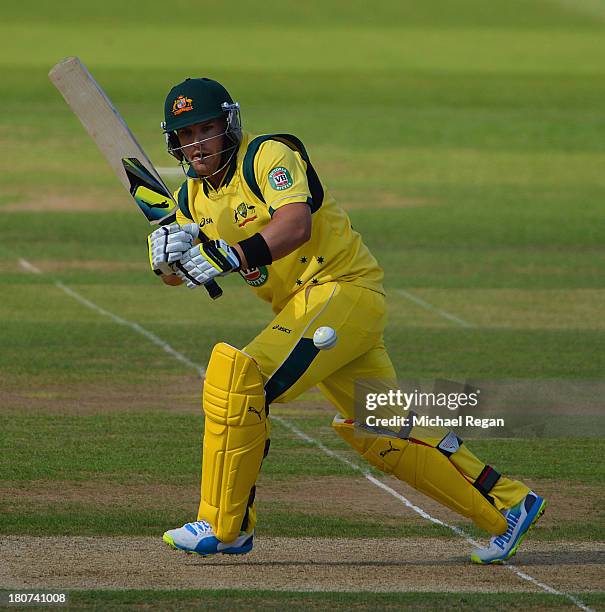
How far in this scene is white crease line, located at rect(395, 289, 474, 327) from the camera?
14086 mm

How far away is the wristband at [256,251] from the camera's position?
629 centimetres

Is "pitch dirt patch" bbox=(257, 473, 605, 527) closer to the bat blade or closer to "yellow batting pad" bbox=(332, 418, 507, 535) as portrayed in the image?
"yellow batting pad" bbox=(332, 418, 507, 535)

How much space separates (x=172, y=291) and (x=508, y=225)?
677cm

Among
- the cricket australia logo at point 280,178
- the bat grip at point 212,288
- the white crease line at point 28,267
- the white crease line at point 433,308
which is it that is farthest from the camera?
the white crease line at point 28,267

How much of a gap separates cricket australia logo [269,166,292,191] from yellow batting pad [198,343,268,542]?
70 cm

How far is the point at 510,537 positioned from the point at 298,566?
3.08 ft

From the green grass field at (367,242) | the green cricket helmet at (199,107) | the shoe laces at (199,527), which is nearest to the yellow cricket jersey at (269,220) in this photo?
the green cricket helmet at (199,107)

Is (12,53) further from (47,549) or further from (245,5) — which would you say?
(47,549)

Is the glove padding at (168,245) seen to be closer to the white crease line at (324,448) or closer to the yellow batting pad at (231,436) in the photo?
the yellow batting pad at (231,436)

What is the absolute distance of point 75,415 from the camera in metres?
10.1

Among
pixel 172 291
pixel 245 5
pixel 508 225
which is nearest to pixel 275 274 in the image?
pixel 172 291

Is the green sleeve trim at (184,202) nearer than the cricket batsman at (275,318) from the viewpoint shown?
No

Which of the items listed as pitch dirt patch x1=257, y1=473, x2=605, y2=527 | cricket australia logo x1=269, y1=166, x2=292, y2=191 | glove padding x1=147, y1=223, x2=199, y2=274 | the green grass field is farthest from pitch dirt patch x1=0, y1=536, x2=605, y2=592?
cricket australia logo x1=269, y1=166, x2=292, y2=191

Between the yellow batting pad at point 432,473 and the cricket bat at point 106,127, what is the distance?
152 cm
